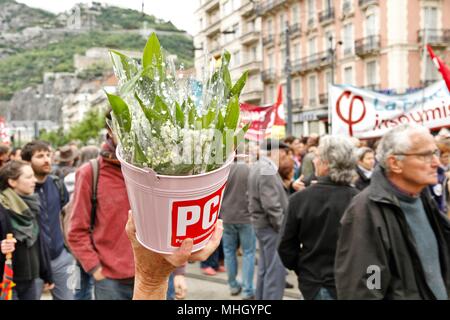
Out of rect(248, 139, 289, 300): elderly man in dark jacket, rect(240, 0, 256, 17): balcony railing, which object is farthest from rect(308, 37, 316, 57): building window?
rect(240, 0, 256, 17): balcony railing

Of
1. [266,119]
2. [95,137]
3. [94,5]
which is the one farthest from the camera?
[95,137]

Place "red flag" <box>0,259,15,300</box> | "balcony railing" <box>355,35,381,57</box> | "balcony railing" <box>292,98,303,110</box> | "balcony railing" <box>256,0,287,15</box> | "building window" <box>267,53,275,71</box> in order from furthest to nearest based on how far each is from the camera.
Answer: "balcony railing" <box>292,98,303,110</box> → "balcony railing" <box>355,35,381,57</box> → "building window" <box>267,53,275,71</box> → "balcony railing" <box>256,0,287,15</box> → "red flag" <box>0,259,15,300</box>

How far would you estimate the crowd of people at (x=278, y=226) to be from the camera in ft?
7.36

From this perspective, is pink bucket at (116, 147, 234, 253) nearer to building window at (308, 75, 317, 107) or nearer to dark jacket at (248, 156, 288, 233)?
dark jacket at (248, 156, 288, 233)

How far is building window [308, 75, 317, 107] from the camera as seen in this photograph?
26.9 m

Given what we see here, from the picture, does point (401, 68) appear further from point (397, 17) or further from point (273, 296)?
point (273, 296)

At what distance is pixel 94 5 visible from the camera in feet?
5.90

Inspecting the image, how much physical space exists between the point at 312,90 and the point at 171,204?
2697 cm

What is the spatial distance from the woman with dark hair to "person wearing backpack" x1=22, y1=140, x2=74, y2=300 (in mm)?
272

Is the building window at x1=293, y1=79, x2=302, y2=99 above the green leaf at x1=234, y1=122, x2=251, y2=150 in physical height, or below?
above

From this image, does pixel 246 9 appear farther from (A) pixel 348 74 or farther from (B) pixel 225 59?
(A) pixel 348 74

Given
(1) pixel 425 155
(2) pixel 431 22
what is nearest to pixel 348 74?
(2) pixel 431 22

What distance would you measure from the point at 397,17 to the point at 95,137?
35.9 m
